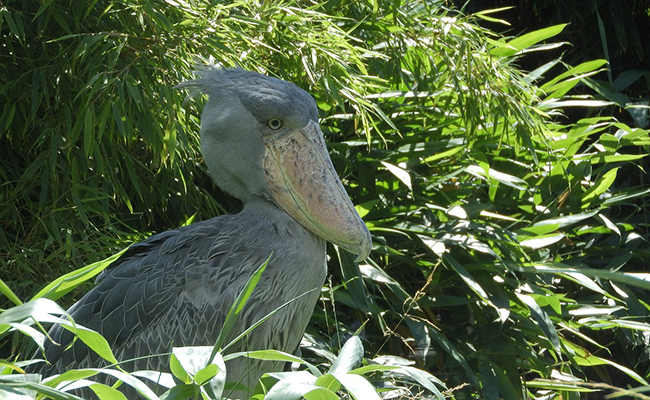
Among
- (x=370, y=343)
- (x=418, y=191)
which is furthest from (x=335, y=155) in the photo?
(x=370, y=343)

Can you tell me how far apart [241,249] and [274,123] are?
301 millimetres

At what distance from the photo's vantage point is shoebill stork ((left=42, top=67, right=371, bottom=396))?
1.83m

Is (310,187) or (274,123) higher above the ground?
(274,123)

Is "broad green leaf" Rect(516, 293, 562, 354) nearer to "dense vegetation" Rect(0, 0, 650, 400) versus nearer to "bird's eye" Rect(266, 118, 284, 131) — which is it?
"dense vegetation" Rect(0, 0, 650, 400)

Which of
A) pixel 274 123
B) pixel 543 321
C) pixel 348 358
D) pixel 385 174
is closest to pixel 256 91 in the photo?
pixel 274 123

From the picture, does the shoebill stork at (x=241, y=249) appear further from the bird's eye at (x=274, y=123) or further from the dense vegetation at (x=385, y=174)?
the dense vegetation at (x=385, y=174)

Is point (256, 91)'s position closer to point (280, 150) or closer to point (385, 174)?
point (280, 150)

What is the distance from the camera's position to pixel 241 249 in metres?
1.85

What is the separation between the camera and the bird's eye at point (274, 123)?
1.94 metres

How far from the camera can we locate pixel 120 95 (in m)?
2.04

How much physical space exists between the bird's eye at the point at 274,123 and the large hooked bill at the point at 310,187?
0.02 metres

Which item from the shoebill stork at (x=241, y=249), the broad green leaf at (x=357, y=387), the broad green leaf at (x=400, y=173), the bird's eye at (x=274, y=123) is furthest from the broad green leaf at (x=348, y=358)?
the broad green leaf at (x=400, y=173)

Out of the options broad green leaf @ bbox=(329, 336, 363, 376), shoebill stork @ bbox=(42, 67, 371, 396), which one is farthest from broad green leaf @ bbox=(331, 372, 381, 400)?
shoebill stork @ bbox=(42, 67, 371, 396)

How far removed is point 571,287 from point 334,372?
7.18 feet
